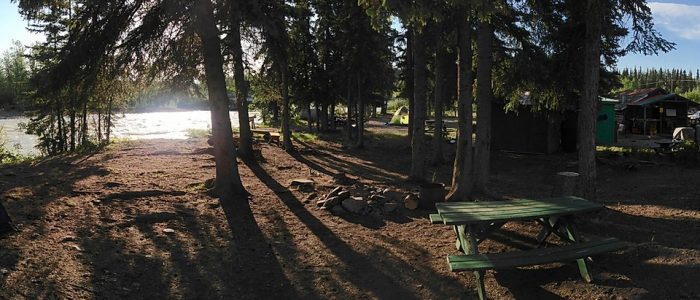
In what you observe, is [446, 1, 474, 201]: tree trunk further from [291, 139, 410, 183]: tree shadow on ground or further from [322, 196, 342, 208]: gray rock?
[291, 139, 410, 183]: tree shadow on ground

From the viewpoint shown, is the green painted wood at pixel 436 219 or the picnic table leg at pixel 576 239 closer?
the picnic table leg at pixel 576 239

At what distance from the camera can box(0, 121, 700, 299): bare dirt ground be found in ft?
16.6

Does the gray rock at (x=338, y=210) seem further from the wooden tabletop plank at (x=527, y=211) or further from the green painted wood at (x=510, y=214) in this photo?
the green painted wood at (x=510, y=214)

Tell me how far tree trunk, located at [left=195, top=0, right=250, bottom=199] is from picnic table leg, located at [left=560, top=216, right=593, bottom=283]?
5676 mm

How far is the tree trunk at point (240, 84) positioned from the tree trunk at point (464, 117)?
3914mm

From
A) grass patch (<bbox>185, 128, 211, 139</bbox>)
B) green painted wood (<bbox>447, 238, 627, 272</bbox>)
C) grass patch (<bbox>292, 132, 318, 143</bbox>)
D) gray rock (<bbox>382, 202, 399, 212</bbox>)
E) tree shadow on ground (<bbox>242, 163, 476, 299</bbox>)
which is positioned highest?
grass patch (<bbox>185, 128, 211, 139</bbox>)

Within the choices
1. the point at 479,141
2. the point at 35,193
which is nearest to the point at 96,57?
the point at 35,193

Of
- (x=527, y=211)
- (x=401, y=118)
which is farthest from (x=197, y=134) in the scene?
(x=527, y=211)

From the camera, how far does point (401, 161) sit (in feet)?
65.0

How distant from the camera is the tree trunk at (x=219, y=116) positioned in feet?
29.8

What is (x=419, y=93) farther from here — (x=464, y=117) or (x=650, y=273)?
(x=650, y=273)

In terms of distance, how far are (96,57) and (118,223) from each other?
3.24 m

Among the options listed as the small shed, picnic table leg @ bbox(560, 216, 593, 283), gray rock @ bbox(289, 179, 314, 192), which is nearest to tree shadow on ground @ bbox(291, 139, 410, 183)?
gray rock @ bbox(289, 179, 314, 192)

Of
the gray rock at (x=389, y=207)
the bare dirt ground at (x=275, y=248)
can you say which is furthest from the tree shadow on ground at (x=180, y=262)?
the gray rock at (x=389, y=207)
